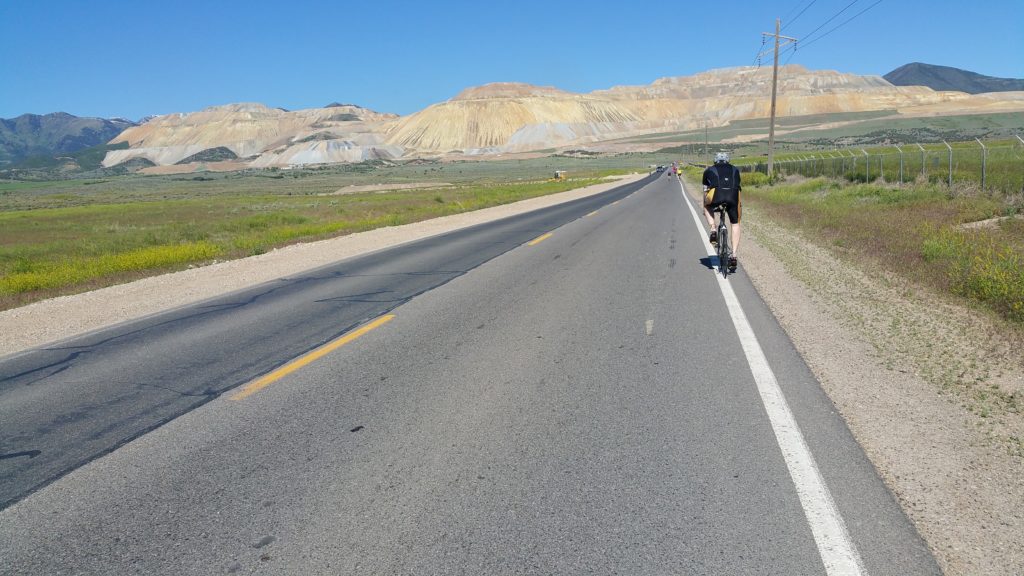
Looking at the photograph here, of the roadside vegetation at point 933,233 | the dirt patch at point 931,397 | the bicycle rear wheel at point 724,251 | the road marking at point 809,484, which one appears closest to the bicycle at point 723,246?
the bicycle rear wheel at point 724,251

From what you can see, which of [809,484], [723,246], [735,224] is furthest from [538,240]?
[809,484]

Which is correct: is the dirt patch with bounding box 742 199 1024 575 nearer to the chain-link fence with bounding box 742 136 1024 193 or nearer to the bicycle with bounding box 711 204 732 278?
the bicycle with bounding box 711 204 732 278

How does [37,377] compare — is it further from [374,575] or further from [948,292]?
[948,292]

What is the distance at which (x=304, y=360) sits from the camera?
7.05 m

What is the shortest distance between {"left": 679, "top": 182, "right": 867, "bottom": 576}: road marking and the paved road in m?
0.02

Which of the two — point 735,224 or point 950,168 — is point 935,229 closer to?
point 735,224

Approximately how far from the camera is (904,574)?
3.18 meters

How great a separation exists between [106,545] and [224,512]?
580mm

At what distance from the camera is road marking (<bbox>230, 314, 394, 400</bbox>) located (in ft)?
20.2

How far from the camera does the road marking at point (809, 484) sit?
3305 millimetres

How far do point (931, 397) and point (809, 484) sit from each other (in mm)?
2179

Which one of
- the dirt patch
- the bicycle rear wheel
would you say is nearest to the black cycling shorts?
the bicycle rear wheel

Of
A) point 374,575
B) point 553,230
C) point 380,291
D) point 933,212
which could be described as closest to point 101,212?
point 553,230

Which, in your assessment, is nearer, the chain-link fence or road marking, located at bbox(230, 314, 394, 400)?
road marking, located at bbox(230, 314, 394, 400)
